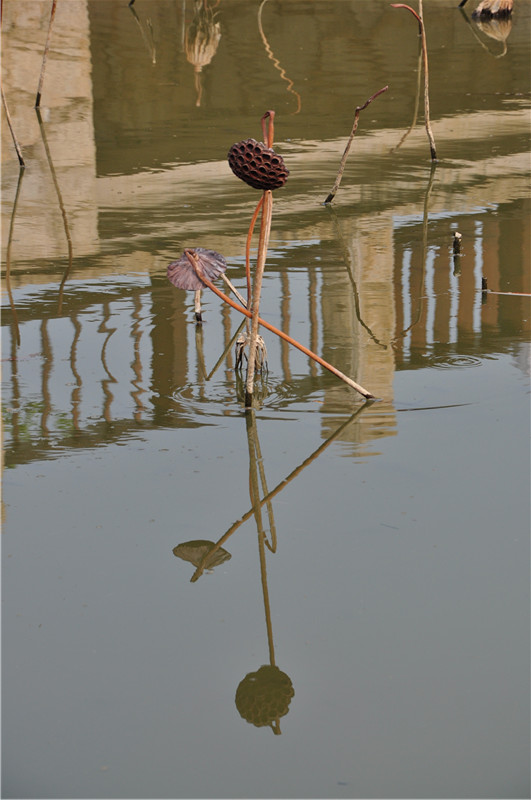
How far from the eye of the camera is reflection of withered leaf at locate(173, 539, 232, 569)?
308 centimetres

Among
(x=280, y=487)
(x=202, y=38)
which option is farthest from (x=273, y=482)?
(x=202, y=38)

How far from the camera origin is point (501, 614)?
281 cm

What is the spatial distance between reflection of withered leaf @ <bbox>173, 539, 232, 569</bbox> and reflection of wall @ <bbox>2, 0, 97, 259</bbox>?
3.31m

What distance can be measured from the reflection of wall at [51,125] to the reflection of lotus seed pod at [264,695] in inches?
157

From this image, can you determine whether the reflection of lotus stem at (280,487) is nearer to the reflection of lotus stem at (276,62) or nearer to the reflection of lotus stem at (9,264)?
the reflection of lotus stem at (9,264)

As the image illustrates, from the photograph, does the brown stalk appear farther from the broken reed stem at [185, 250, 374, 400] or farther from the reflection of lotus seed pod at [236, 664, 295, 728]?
the reflection of lotus seed pod at [236, 664, 295, 728]

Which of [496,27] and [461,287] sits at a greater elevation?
[496,27]

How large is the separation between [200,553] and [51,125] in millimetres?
6759

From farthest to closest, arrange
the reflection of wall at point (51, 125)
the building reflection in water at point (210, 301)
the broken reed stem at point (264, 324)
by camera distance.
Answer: the reflection of wall at point (51, 125) < the building reflection in water at point (210, 301) < the broken reed stem at point (264, 324)

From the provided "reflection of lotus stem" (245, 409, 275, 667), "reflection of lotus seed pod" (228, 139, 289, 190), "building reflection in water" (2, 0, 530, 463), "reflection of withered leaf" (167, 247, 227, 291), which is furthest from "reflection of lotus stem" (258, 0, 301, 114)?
"reflection of lotus seed pod" (228, 139, 289, 190)

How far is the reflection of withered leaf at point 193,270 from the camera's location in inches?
155

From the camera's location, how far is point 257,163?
3359 millimetres

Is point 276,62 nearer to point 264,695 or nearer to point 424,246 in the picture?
point 424,246

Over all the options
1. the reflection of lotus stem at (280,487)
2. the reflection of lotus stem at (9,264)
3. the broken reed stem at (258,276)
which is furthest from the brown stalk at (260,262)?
the reflection of lotus stem at (9,264)
